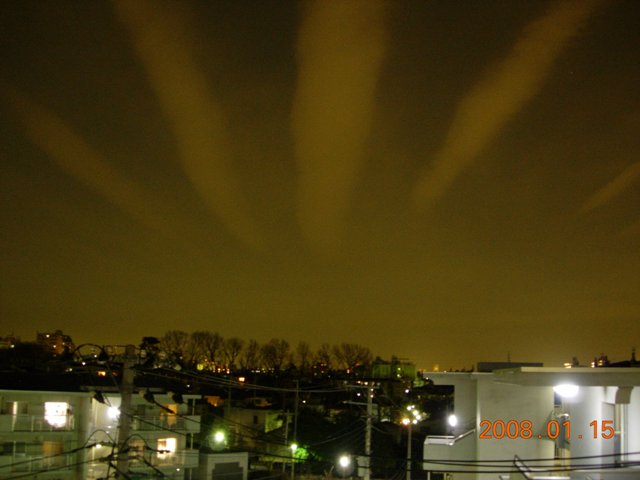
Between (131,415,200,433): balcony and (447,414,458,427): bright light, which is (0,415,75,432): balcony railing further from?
(447,414,458,427): bright light

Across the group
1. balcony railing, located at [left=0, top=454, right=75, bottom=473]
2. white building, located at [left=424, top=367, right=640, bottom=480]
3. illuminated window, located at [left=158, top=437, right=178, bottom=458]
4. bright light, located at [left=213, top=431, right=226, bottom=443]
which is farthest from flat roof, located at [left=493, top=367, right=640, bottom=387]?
bright light, located at [left=213, top=431, right=226, bottom=443]

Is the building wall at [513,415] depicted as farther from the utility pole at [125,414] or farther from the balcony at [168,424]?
the balcony at [168,424]

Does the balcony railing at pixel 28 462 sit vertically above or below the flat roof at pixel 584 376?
below

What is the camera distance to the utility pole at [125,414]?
13664 mm

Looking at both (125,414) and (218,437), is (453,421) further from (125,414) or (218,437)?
(125,414)

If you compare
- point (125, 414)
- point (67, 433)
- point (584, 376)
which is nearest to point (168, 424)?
point (67, 433)

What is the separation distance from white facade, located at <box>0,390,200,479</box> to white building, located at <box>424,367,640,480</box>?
41.2 feet

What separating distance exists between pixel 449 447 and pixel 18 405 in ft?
65.7

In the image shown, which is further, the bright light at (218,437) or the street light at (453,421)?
the bright light at (218,437)

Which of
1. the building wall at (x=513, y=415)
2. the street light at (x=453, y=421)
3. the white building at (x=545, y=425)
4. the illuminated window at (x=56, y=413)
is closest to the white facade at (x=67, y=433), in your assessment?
the illuminated window at (x=56, y=413)

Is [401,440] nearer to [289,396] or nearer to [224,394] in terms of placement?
[289,396]

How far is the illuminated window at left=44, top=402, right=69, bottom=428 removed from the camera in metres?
32.8

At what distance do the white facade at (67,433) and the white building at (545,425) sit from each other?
41.2 feet

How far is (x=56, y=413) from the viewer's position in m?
33.2
